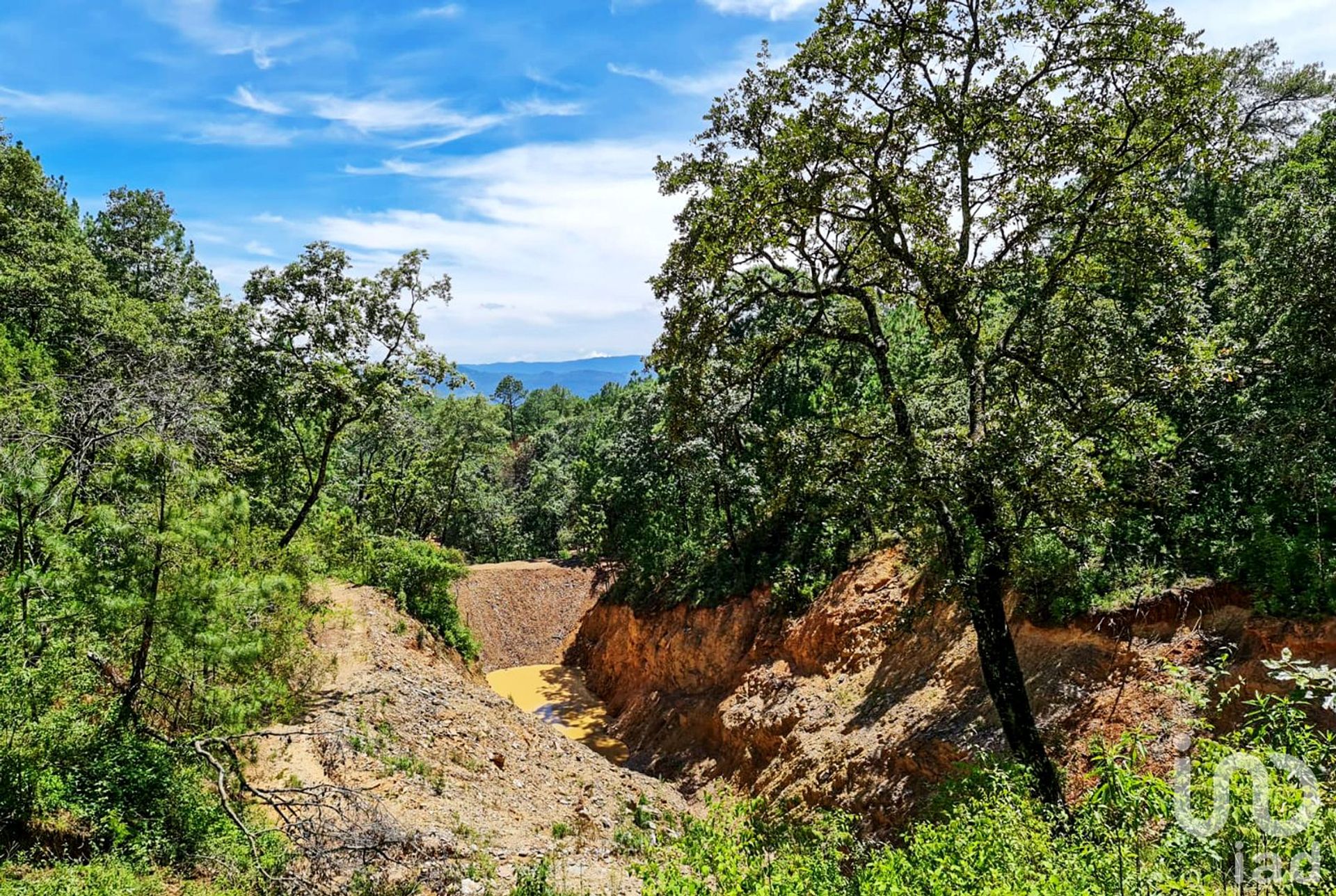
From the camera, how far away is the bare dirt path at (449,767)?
7.95m

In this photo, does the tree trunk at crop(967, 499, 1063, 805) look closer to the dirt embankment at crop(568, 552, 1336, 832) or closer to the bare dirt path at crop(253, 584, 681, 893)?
the dirt embankment at crop(568, 552, 1336, 832)

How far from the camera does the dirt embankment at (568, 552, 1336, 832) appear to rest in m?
8.41

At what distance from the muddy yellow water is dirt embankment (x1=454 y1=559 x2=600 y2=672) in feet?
2.93

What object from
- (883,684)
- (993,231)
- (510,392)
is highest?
(510,392)

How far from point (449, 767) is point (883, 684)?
7.97m

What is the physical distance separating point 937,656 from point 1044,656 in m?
2.35

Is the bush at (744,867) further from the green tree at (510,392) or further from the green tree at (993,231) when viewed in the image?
the green tree at (510,392)

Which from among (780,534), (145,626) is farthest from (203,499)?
(780,534)

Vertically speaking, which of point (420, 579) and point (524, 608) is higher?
point (420, 579)

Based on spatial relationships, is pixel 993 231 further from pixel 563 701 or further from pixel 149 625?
pixel 563 701

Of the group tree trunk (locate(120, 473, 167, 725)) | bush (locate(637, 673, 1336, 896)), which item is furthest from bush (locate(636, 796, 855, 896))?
tree trunk (locate(120, 473, 167, 725))

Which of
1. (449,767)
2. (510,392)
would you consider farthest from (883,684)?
(510,392)

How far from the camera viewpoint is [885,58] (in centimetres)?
715

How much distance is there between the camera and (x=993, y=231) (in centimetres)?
781
